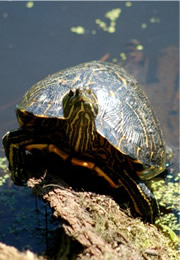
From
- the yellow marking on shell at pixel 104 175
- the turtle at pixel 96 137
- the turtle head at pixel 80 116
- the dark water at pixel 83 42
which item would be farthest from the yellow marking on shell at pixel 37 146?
the dark water at pixel 83 42

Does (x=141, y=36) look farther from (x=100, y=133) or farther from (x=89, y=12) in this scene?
(x=100, y=133)

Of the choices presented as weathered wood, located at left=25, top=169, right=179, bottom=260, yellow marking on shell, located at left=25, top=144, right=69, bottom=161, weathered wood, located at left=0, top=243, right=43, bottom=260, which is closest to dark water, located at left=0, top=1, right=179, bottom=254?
yellow marking on shell, located at left=25, top=144, right=69, bottom=161

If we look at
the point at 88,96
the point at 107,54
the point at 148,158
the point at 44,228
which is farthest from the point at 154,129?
the point at 107,54

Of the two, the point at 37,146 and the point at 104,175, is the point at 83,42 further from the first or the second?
the point at 104,175

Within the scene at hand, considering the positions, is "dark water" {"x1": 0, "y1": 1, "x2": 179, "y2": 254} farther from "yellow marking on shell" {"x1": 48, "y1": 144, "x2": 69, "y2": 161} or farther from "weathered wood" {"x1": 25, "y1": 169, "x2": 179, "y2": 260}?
"weathered wood" {"x1": 25, "y1": 169, "x2": 179, "y2": 260}

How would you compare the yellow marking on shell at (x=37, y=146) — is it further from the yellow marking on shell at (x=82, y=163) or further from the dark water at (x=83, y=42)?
the dark water at (x=83, y=42)

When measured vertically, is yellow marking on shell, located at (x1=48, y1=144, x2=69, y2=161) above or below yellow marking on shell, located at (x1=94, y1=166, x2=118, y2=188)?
above
